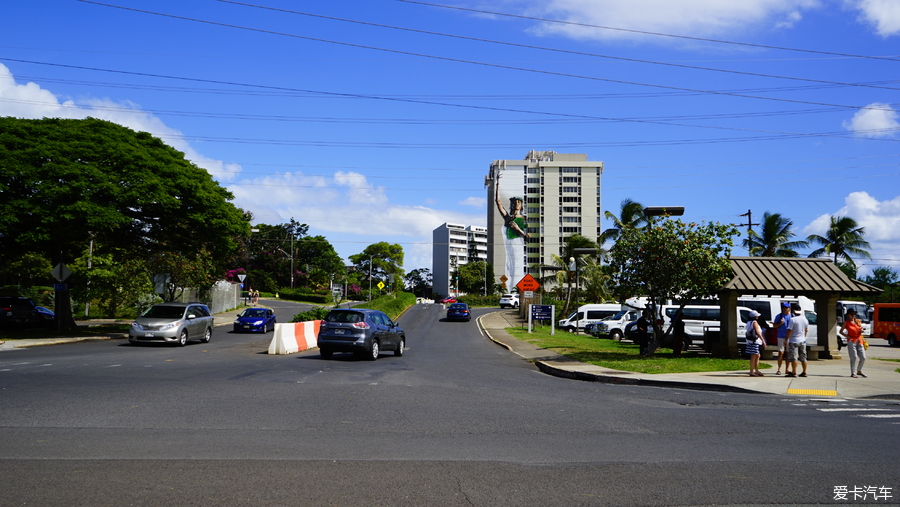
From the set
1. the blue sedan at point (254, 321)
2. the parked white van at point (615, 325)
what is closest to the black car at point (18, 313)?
the blue sedan at point (254, 321)

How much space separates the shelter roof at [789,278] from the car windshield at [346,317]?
11587 mm

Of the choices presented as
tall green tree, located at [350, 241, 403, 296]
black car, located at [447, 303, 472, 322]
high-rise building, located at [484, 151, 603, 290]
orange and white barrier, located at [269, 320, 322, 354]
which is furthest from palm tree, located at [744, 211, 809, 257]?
tall green tree, located at [350, 241, 403, 296]

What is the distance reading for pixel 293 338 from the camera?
23.3m

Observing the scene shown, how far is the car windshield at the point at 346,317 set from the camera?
19938 millimetres

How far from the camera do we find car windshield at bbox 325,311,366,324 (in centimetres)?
1994

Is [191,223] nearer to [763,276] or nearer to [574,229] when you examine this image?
[763,276]

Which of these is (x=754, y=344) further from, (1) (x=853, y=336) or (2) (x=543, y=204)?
(2) (x=543, y=204)

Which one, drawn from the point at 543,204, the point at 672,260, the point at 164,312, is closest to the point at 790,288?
the point at 672,260

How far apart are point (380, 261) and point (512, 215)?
30877 mm

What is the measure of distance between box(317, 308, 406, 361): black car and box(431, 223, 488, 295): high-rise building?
420ft

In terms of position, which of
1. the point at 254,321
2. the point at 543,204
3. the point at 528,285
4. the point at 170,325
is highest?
the point at 543,204

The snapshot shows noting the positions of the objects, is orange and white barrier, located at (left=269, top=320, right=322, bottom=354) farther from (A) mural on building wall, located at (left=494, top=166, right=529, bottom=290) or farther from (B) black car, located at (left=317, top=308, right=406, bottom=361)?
(A) mural on building wall, located at (left=494, top=166, right=529, bottom=290)

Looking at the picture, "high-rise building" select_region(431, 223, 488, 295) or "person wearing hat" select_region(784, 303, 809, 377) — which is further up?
"high-rise building" select_region(431, 223, 488, 295)

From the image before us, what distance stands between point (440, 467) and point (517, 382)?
8.43 m
